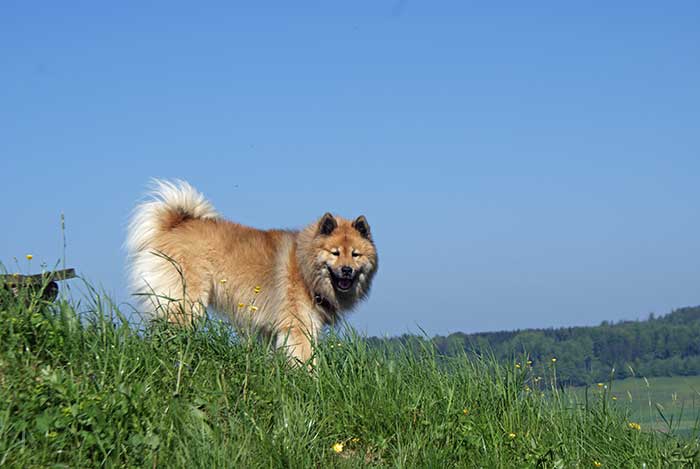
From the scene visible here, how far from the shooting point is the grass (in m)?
4.07

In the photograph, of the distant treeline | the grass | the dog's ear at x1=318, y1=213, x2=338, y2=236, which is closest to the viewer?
the grass

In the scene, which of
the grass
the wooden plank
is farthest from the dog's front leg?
the wooden plank

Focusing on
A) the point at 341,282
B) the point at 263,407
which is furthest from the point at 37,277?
the point at 341,282

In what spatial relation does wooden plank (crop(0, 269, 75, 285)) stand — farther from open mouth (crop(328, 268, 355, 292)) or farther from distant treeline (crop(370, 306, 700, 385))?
distant treeline (crop(370, 306, 700, 385))

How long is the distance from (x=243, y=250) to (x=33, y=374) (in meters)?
5.01

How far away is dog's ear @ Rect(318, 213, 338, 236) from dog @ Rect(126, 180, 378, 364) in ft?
0.04

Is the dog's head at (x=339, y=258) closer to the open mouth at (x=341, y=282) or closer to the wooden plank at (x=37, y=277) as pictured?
the open mouth at (x=341, y=282)

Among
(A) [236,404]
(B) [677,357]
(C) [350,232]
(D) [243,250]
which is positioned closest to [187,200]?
(D) [243,250]

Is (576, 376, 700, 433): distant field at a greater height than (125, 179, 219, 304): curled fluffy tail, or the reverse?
(125, 179, 219, 304): curled fluffy tail

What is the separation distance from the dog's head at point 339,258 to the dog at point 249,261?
12 millimetres

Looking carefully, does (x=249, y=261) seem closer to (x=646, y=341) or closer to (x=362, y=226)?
(x=362, y=226)

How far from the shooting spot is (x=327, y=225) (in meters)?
9.66

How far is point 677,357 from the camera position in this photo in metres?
94.1

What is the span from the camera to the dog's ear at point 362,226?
977cm
